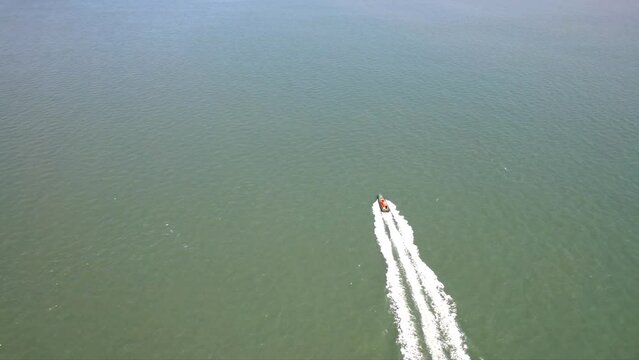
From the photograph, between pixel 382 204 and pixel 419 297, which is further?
pixel 382 204

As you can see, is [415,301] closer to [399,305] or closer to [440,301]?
[399,305]

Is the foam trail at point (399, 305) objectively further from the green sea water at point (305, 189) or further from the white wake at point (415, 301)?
the green sea water at point (305, 189)

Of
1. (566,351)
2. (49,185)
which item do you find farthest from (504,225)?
(49,185)

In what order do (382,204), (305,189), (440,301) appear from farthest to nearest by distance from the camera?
(305,189)
(382,204)
(440,301)

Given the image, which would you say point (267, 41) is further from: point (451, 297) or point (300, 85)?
point (451, 297)

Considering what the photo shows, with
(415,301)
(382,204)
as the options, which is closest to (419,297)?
(415,301)

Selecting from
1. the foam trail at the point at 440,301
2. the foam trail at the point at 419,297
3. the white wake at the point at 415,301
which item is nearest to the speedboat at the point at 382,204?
the foam trail at the point at 419,297

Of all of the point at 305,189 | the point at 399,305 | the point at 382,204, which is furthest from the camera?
the point at 305,189
